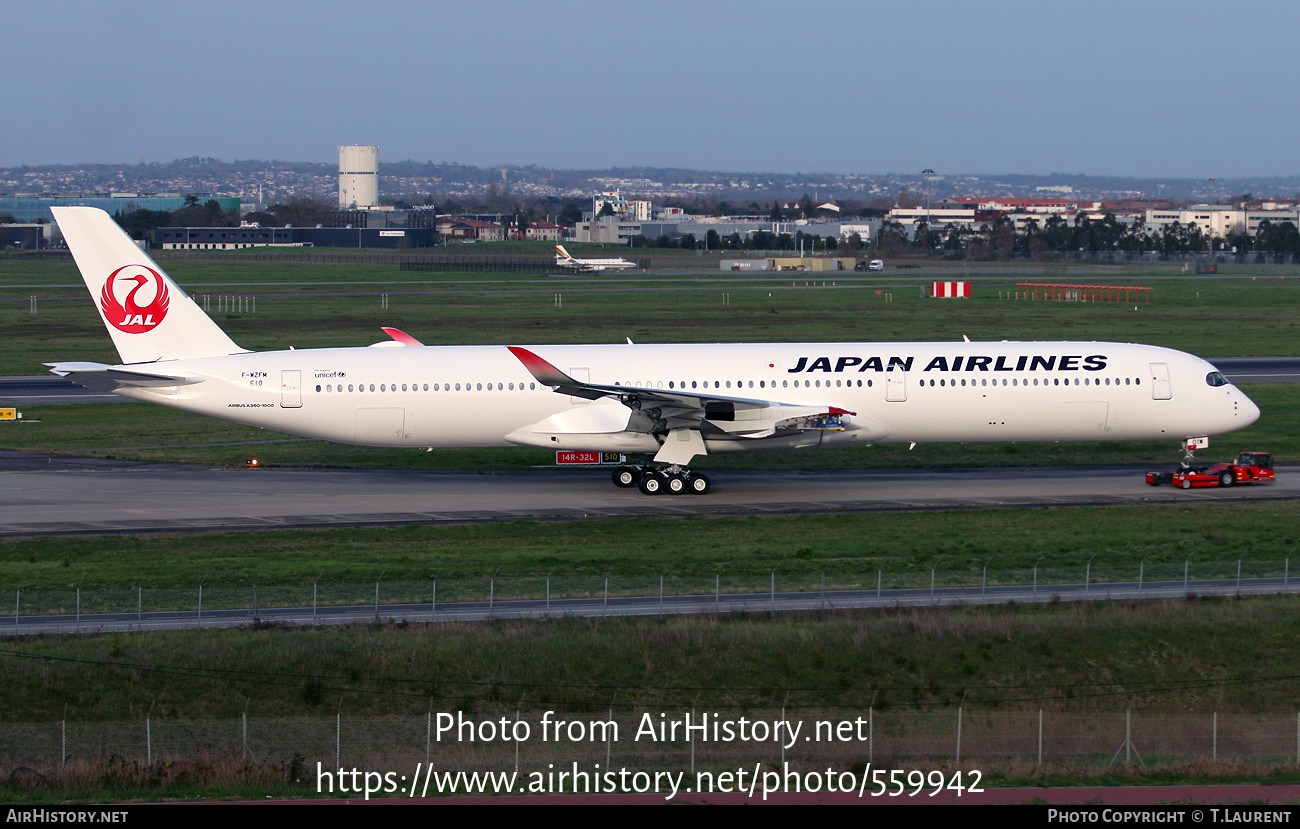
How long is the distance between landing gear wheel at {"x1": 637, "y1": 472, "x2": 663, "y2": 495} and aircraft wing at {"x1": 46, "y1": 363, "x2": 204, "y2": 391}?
16149mm

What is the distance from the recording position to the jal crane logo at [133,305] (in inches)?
1861

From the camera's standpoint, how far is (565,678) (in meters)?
29.0

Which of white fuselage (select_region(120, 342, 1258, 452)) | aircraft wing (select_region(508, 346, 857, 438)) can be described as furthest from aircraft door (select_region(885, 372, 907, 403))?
aircraft wing (select_region(508, 346, 857, 438))

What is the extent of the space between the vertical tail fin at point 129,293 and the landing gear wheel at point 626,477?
15816 millimetres

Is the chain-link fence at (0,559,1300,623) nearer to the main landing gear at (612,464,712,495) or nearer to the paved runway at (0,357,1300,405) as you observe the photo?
the main landing gear at (612,464,712,495)

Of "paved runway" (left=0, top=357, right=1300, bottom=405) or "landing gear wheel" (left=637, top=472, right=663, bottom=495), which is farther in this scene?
"paved runway" (left=0, top=357, right=1300, bottom=405)

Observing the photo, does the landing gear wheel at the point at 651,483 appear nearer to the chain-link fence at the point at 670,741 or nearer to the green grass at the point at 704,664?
the green grass at the point at 704,664

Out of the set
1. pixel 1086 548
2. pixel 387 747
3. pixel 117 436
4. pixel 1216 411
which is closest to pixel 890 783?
pixel 387 747

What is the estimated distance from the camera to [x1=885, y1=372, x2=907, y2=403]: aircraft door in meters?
46.8

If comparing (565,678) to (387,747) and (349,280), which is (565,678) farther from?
(349,280)

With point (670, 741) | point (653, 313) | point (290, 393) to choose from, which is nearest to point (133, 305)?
point (290, 393)

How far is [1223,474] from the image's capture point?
46656 mm

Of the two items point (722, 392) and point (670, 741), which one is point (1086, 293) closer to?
point (722, 392)

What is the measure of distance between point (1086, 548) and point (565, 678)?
1633cm
